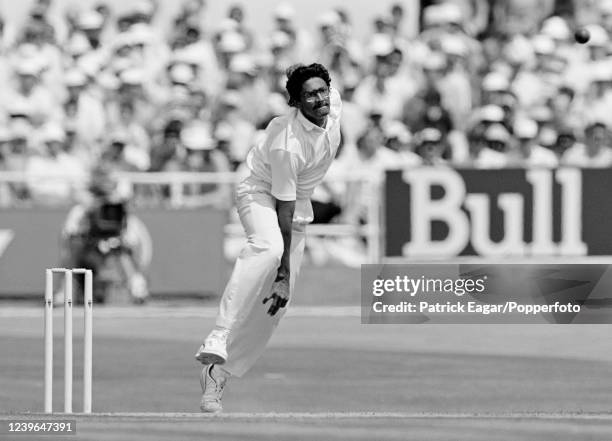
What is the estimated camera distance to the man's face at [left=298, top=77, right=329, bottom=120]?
349 inches

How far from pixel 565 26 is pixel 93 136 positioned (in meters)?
5.51

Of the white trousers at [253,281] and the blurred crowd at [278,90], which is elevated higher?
the blurred crowd at [278,90]

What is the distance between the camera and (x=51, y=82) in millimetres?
18578

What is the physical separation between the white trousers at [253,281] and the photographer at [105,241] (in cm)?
750

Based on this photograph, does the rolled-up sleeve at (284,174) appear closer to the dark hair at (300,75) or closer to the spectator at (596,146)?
the dark hair at (300,75)

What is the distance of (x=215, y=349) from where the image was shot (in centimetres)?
887

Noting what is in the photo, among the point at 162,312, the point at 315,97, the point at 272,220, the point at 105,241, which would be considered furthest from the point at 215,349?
the point at 105,241

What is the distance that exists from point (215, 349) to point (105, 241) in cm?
800

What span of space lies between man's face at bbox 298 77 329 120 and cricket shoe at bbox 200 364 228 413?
1.47 metres

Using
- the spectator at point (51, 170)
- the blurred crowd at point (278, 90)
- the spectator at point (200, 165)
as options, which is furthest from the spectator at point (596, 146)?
the spectator at point (51, 170)

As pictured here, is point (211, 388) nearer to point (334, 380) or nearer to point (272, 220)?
point (272, 220)

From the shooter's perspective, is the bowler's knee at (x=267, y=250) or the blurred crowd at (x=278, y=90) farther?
the blurred crowd at (x=278, y=90)

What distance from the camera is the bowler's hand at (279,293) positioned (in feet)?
29.4

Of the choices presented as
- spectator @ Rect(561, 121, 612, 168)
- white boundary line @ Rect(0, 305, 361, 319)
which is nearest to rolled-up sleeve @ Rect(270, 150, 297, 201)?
white boundary line @ Rect(0, 305, 361, 319)
